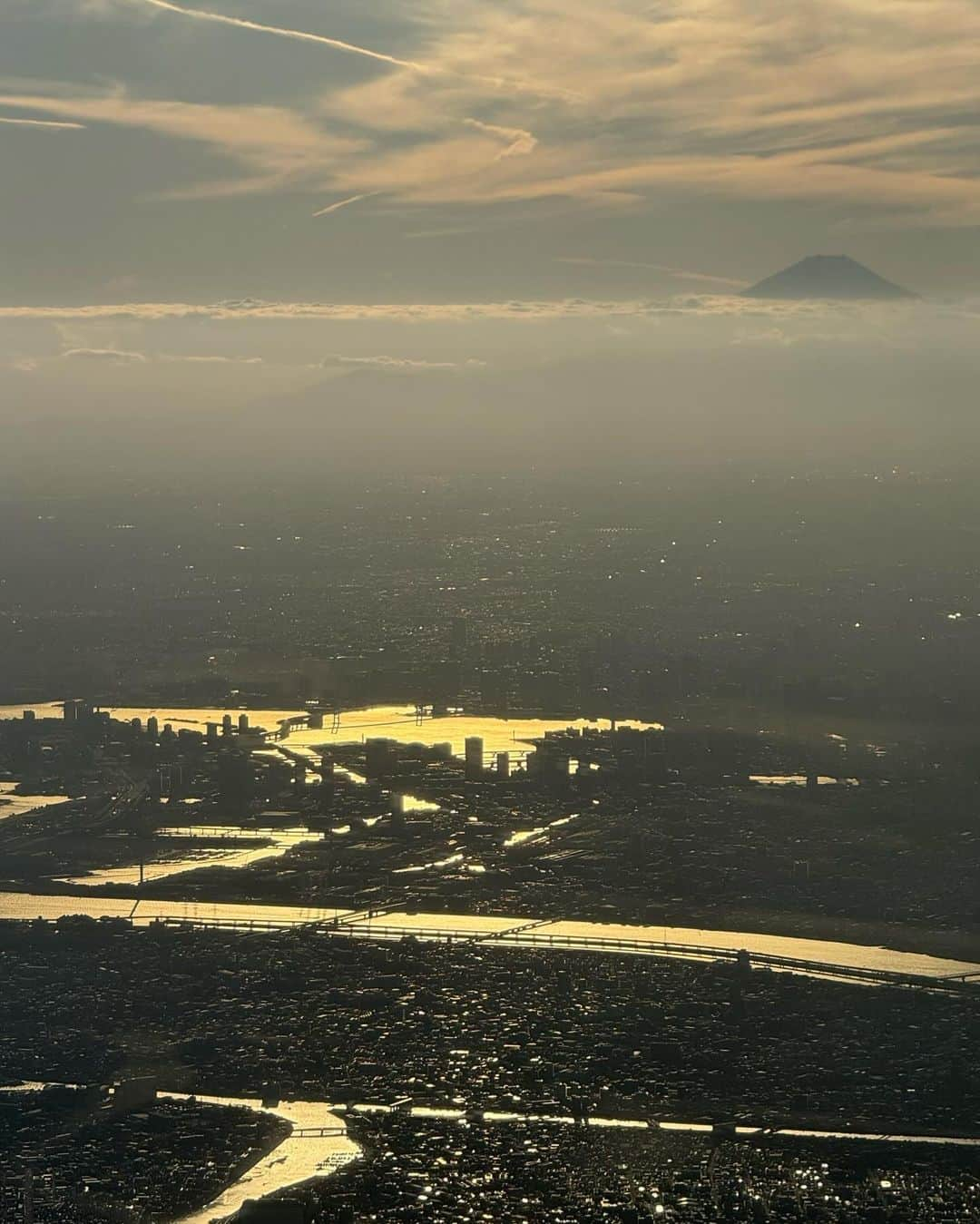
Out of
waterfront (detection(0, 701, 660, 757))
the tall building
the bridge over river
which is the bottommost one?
the bridge over river

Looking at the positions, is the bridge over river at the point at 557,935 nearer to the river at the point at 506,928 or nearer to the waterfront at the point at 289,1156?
the river at the point at 506,928

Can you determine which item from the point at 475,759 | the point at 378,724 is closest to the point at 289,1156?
the point at 475,759

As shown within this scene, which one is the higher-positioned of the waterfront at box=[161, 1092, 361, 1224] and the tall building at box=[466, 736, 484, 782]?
the tall building at box=[466, 736, 484, 782]

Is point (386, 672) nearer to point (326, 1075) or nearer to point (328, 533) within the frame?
point (326, 1075)

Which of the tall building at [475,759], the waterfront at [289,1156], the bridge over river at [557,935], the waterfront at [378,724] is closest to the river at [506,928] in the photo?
the bridge over river at [557,935]

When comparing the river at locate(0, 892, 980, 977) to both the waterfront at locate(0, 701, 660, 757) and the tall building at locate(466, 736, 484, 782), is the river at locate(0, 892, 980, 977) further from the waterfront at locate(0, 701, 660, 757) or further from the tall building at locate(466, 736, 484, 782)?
the waterfront at locate(0, 701, 660, 757)

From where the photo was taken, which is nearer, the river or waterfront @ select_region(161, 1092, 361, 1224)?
waterfront @ select_region(161, 1092, 361, 1224)

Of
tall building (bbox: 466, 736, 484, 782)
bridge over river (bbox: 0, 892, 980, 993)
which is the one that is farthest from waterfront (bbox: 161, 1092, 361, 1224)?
tall building (bbox: 466, 736, 484, 782)

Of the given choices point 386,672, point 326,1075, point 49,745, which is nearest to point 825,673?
point 386,672

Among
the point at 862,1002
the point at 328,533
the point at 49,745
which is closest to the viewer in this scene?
the point at 862,1002

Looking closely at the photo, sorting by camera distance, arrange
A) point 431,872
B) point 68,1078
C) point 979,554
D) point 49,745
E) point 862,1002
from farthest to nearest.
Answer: point 979,554 → point 49,745 → point 431,872 → point 862,1002 → point 68,1078

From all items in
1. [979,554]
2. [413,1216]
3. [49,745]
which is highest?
[979,554]
